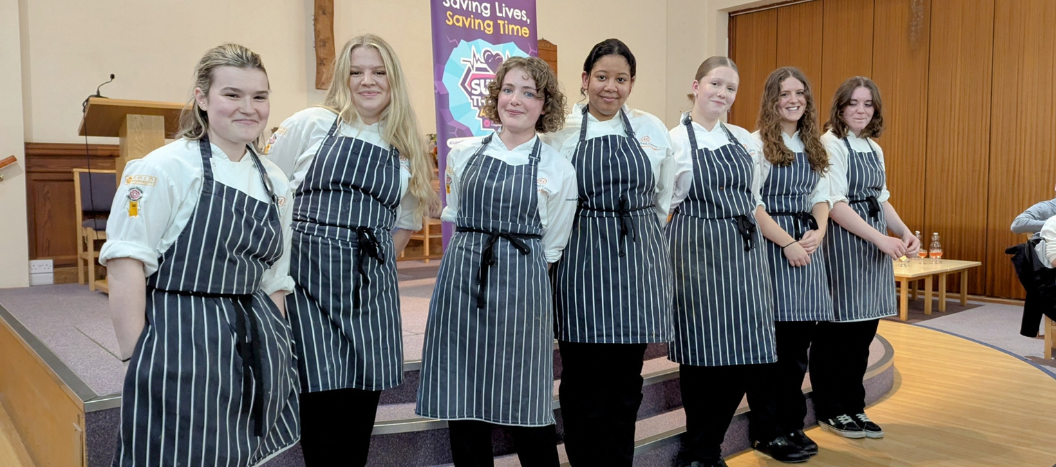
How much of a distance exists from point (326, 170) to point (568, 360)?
896 mm

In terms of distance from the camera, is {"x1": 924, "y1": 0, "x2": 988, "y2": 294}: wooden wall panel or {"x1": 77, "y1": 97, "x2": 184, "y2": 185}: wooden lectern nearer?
{"x1": 77, "y1": 97, "x2": 184, "y2": 185}: wooden lectern

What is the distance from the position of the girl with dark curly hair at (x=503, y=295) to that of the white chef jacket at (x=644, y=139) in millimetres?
172

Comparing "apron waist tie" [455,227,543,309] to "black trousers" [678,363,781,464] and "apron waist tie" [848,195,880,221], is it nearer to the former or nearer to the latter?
"black trousers" [678,363,781,464]

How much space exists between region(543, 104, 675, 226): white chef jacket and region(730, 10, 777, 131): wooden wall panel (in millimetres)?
6605

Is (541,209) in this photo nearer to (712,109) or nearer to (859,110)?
(712,109)

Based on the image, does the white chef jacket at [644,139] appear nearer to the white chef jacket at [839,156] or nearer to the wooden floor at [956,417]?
the white chef jacket at [839,156]

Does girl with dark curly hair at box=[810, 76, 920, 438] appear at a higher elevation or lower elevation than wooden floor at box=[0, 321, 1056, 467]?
higher

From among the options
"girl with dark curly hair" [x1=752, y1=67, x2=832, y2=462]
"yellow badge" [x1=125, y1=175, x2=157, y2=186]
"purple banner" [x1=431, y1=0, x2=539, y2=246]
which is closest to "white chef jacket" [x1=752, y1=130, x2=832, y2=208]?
"girl with dark curly hair" [x1=752, y1=67, x2=832, y2=462]

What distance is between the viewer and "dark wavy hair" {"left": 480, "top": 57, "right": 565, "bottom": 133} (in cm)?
202

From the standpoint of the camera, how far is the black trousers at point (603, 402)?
7.17ft

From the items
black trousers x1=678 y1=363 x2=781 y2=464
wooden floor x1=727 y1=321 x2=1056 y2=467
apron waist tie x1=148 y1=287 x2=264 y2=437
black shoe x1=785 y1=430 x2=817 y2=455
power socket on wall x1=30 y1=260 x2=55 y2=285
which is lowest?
wooden floor x1=727 y1=321 x2=1056 y2=467

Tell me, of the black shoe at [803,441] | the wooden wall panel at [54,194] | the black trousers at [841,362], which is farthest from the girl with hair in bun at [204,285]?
the wooden wall panel at [54,194]

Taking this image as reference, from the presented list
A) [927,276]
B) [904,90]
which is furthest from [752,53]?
[927,276]

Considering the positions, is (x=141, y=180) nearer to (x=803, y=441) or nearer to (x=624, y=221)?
(x=624, y=221)
